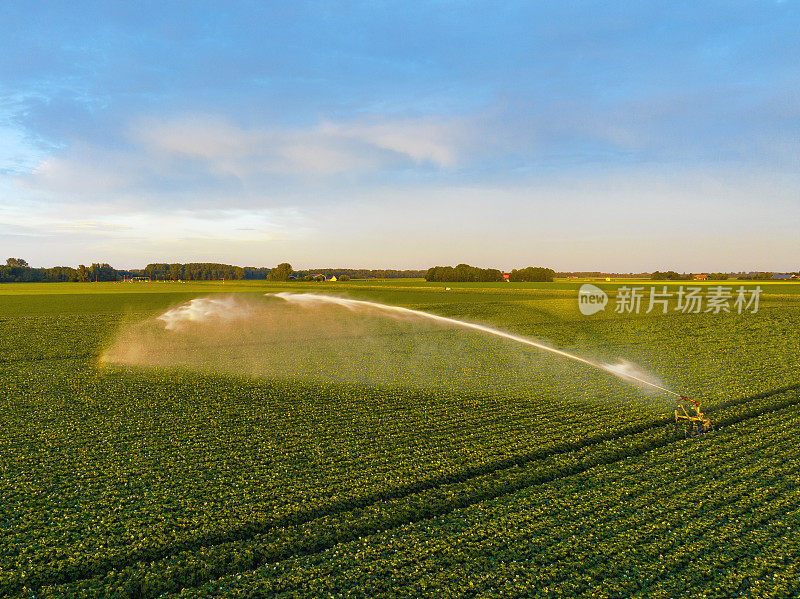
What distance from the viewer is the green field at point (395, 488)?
5816 mm

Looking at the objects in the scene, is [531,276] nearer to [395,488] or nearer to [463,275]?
[463,275]

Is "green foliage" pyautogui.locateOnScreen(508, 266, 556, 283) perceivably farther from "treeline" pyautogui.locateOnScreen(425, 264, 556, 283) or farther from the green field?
the green field

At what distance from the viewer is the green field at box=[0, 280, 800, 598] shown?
19.1 feet

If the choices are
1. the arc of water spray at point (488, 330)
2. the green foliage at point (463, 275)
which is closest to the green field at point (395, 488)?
the arc of water spray at point (488, 330)

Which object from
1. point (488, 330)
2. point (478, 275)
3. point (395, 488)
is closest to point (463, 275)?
point (478, 275)

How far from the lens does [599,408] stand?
1320cm

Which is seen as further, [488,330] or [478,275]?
[478,275]

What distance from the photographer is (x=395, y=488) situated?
8070 mm

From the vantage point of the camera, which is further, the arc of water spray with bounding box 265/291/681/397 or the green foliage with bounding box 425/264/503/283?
the green foliage with bounding box 425/264/503/283

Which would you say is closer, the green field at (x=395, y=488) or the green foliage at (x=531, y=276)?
the green field at (x=395, y=488)

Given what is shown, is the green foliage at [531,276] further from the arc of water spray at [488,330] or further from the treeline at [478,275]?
the arc of water spray at [488,330]

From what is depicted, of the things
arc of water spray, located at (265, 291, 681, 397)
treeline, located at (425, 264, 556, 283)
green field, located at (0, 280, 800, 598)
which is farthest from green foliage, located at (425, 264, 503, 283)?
green field, located at (0, 280, 800, 598)

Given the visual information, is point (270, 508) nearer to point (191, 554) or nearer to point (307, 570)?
point (191, 554)

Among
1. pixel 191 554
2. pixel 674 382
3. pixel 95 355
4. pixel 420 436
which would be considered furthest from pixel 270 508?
pixel 95 355
